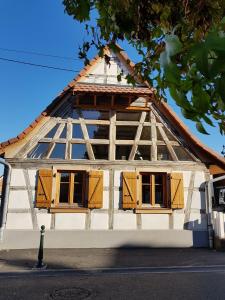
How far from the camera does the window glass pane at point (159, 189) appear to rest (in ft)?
37.3

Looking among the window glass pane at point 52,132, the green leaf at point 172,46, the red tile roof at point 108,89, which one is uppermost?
the red tile roof at point 108,89

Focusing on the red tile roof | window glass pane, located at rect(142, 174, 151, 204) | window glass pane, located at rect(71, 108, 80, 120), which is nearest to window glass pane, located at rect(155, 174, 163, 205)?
window glass pane, located at rect(142, 174, 151, 204)

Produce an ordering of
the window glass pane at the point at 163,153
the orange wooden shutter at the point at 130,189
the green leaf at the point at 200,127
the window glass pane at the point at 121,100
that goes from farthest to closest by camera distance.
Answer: the window glass pane at the point at 121,100, the window glass pane at the point at 163,153, the orange wooden shutter at the point at 130,189, the green leaf at the point at 200,127

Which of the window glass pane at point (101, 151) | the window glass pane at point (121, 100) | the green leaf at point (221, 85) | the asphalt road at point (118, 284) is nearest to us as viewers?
the green leaf at point (221, 85)

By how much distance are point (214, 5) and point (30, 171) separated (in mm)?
9833

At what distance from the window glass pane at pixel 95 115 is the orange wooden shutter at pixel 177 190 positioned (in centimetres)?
333

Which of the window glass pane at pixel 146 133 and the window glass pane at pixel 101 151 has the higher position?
the window glass pane at pixel 146 133

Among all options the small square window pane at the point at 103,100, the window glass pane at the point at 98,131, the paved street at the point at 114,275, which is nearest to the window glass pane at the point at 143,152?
the window glass pane at the point at 98,131

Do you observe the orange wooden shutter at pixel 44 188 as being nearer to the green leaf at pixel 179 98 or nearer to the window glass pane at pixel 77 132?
the window glass pane at pixel 77 132

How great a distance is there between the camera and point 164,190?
1142 cm

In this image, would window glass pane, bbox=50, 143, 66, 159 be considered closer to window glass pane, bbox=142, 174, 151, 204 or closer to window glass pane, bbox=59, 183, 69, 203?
window glass pane, bbox=59, 183, 69, 203

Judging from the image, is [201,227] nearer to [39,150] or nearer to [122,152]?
[122,152]

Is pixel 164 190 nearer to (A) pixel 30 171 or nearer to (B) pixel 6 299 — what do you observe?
(A) pixel 30 171

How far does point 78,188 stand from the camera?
11.2m
